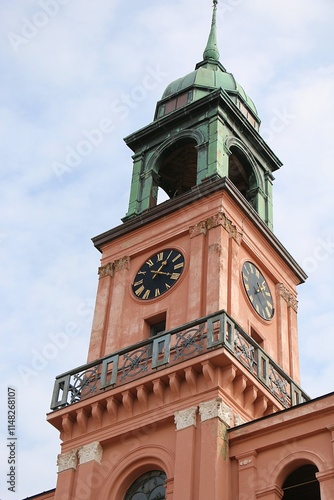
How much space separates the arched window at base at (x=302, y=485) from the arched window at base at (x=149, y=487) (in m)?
3.29

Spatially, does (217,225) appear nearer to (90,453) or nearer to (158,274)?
(158,274)

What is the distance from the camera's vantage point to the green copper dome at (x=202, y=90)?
127 feet

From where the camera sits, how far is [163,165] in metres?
38.0

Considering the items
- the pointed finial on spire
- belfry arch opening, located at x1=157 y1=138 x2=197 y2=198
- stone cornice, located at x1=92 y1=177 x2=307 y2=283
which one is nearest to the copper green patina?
belfry arch opening, located at x1=157 y1=138 x2=197 y2=198

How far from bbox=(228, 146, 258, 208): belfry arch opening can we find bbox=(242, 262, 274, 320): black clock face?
4458 mm

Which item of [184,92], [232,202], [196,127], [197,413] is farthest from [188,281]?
[184,92]

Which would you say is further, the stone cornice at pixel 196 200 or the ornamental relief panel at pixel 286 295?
the ornamental relief panel at pixel 286 295

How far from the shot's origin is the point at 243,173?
3781 centimetres

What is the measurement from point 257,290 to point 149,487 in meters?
8.40

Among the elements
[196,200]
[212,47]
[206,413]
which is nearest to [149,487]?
[206,413]

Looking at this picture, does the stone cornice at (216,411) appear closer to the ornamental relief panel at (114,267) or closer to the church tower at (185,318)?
the church tower at (185,318)

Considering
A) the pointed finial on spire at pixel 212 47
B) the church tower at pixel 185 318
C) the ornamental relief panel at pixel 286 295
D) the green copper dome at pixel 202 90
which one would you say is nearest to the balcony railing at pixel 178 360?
the church tower at pixel 185 318

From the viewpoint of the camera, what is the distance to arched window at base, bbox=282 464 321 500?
80.7 ft

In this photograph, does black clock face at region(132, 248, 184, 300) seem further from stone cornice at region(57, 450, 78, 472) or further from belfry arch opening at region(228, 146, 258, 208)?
stone cornice at region(57, 450, 78, 472)
